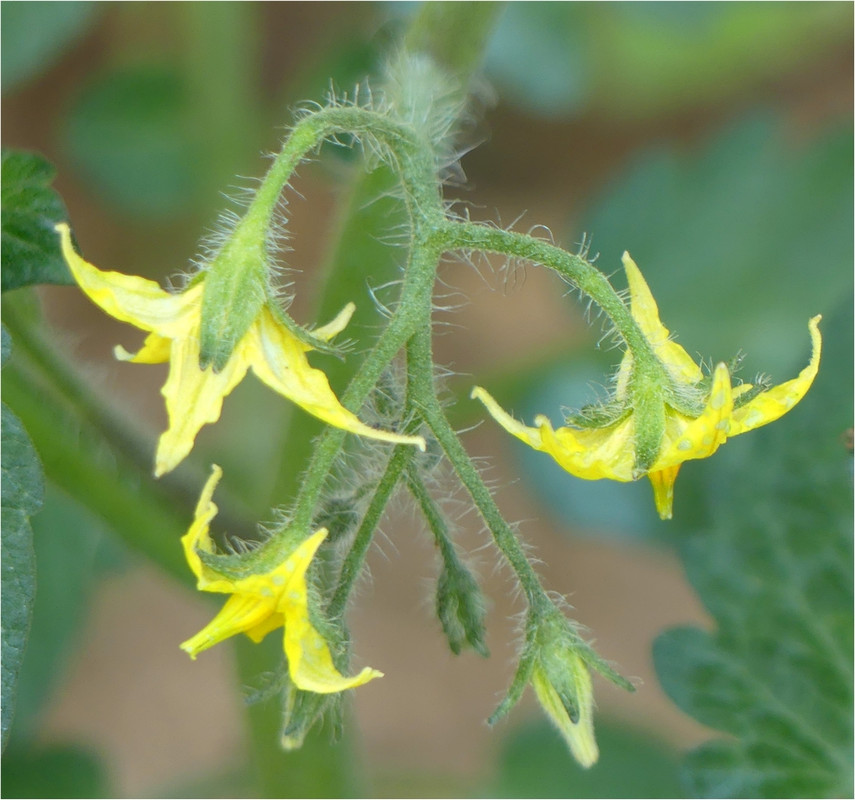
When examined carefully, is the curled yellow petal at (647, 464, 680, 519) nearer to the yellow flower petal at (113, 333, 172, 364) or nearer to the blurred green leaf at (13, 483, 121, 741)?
the yellow flower petal at (113, 333, 172, 364)

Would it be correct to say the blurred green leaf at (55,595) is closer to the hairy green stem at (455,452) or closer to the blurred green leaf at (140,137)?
the blurred green leaf at (140,137)

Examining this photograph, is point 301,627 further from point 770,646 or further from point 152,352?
point 770,646

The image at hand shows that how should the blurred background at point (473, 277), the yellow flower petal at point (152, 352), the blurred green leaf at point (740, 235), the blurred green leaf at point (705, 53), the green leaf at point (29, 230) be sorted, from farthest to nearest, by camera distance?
the blurred green leaf at point (705, 53)
the blurred green leaf at point (740, 235)
the blurred background at point (473, 277)
the green leaf at point (29, 230)
the yellow flower petal at point (152, 352)

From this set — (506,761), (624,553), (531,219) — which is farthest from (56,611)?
(531,219)

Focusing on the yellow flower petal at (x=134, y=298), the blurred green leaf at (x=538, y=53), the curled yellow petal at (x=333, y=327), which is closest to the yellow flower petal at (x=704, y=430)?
the curled yellow petal at (x=333, y=327)

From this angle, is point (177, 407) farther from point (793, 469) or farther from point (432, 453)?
point (793, 469)

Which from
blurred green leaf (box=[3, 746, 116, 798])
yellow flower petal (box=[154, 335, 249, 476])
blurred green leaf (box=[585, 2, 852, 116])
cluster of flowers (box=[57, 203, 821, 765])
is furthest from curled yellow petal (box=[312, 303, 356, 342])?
blurred green leaf (box=[585, 2, 852, 116])

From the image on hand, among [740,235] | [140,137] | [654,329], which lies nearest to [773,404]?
[654,329]
